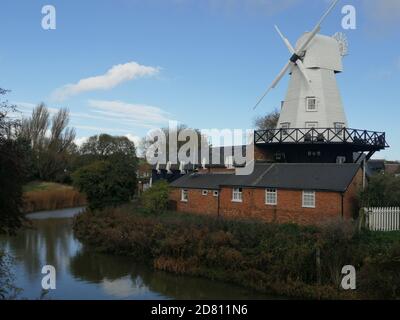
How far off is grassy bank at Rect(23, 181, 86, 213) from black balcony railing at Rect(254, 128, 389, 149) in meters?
23.3

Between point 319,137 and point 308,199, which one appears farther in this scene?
point 319,137

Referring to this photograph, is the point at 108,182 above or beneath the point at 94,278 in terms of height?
above

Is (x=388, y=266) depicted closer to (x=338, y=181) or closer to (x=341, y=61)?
(x=338, y=181)

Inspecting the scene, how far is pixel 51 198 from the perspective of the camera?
46281 millimetres

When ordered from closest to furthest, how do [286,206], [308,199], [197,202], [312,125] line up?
[308,199]
[286,206]
[197,202]
[312,125]

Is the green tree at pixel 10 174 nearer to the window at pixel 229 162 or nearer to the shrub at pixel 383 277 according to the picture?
the shrub at pixel 383 277

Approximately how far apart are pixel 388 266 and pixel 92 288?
468 inches

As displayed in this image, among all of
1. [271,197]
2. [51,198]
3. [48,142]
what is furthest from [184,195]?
[48,142]

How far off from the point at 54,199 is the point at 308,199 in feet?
101

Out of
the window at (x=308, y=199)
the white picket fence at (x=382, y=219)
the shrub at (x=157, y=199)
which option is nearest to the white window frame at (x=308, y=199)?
the window at (x=308, y=199)

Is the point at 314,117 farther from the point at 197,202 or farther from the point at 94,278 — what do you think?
the point at 94,278

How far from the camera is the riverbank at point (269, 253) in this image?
16.5 meters
